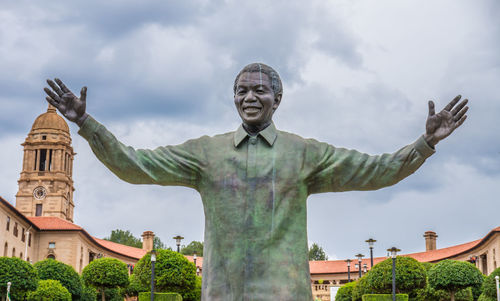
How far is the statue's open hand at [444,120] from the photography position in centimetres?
402

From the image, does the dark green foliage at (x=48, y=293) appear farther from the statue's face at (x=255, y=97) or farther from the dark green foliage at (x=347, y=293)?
the statue's face at (x=255, y=97)

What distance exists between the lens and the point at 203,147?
428 cm

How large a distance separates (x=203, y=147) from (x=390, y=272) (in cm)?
3285

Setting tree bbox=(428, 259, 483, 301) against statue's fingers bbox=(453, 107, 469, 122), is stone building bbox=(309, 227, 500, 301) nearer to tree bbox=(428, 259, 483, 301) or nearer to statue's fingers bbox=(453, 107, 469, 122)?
tree bbox=(428, 259, 483, 301)

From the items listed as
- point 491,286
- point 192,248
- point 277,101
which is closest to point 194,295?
point 491,286

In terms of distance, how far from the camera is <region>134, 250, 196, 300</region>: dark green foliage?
125ft

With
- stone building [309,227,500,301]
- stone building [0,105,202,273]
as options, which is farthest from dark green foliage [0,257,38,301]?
stone building [0,105,202,273]

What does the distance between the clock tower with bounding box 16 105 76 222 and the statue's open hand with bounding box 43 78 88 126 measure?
9154 cm

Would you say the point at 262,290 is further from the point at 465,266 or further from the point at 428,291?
the point at 428,291

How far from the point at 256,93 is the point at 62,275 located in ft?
138

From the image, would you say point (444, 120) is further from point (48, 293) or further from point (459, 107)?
point (48, 293)

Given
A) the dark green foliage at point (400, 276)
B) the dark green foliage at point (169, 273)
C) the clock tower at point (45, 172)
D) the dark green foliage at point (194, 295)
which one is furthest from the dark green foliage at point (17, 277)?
the clock tower at point (45, 172)

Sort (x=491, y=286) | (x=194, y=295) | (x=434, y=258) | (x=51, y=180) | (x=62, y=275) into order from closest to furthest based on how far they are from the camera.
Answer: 1. (x=491, y=286)
2. (x=194, y=295)
3. (x=62, y=275)
4. (x=434, y=258)
5. (x=51, y=180)

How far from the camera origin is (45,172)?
9288 centimetres
